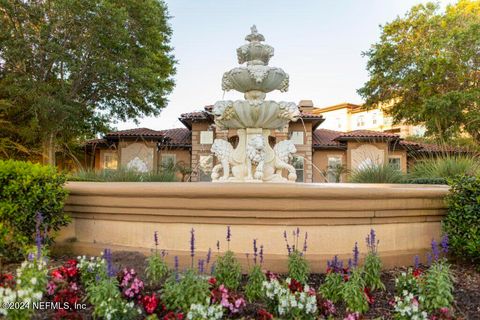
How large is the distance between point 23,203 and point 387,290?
10.4 feet

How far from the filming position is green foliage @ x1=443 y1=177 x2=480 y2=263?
11.2ft

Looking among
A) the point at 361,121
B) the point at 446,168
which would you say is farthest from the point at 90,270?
the point at 361,121

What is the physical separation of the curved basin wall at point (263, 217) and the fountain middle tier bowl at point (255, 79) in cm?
327

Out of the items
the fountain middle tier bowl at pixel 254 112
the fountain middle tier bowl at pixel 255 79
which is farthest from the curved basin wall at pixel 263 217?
the fountain middle tier bowl at pixel 255 79

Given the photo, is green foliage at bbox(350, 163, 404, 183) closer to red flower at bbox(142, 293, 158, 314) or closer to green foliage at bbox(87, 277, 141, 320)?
red flower at bbox(142, 293, 158, 314)

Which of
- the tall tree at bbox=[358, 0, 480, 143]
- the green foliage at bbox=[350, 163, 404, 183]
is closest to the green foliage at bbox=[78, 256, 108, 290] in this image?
the green foliage at bbox=[350, 163, 404, 183]

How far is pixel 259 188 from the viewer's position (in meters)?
3.31

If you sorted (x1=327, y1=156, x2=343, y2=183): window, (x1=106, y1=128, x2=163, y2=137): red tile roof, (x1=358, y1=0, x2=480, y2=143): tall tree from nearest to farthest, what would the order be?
(x1=358, y1=0, x2=480, y2=143): tall tree
(x1=106, y1=128, x2=163, y2=137): red tile roof
(x1=327, y1=156, x2=343, y2=183): window

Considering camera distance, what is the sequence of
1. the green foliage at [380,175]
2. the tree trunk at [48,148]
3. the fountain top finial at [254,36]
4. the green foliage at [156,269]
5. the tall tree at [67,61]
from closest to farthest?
the green foliage at [156,269] < the fountain top finial at [254,36] < the green foliage at [380,175] < the tall tree at [67,61] < the tree trunk at [48,148]

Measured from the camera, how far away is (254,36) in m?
6.91

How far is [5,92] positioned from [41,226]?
1752cm

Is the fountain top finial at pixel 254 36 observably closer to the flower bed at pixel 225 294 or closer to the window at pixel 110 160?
the flower bed at pixel 225 294

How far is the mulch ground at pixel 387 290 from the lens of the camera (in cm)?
261

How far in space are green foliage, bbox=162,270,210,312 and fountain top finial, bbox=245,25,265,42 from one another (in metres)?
5.28
